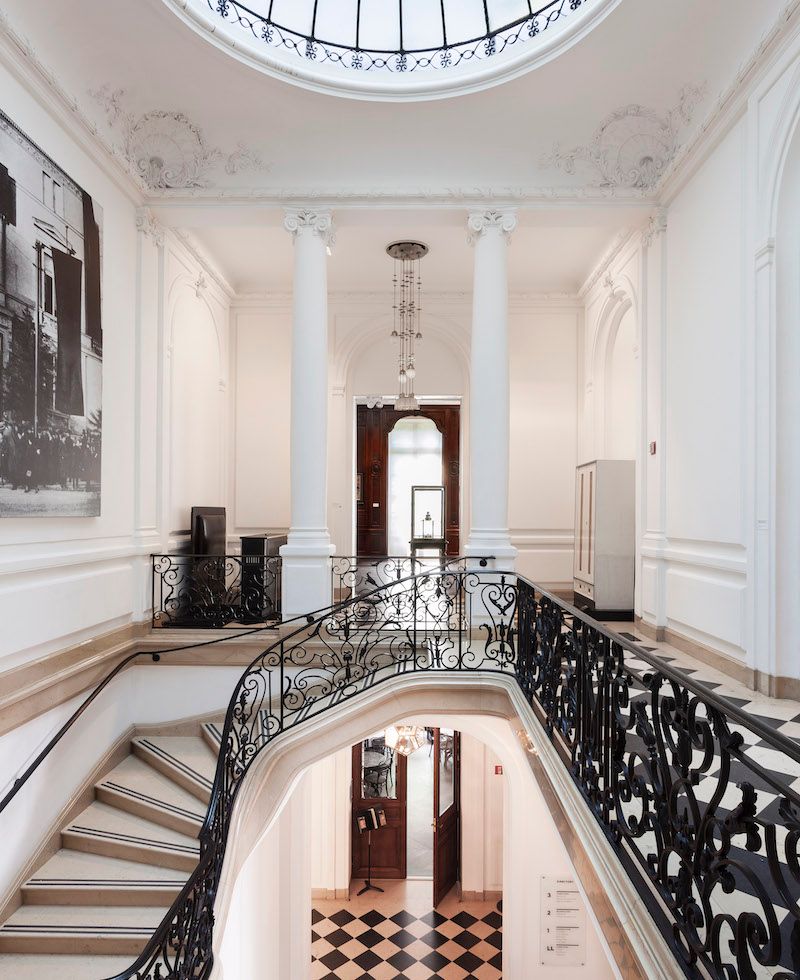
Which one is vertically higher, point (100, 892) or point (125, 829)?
point (125, 829)

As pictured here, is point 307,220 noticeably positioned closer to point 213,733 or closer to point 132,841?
point 213,733

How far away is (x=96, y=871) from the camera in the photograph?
18.7 feet

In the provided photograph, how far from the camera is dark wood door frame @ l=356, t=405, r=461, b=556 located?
12.0 meters

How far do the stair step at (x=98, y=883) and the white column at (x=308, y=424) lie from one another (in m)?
2.77

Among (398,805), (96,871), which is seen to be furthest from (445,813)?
(96,871)

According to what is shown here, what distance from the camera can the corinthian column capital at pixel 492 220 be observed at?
7.54 metres

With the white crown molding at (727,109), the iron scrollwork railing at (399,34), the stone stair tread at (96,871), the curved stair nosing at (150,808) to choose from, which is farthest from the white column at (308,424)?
the white crown molding at (727,109)

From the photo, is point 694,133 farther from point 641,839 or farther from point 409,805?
point 409,805

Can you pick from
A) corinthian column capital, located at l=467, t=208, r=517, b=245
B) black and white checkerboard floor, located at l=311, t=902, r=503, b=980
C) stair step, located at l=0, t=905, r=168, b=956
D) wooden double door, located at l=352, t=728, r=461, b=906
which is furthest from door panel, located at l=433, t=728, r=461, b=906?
corinthian column capital, located at l=467, t=208, r=517, b=245

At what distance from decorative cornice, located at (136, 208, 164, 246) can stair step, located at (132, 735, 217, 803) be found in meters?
5.76

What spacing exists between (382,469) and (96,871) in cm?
772

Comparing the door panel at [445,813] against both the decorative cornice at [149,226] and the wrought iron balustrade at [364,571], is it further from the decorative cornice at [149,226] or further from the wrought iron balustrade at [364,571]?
Answer: the decorative cornice at [149,226]

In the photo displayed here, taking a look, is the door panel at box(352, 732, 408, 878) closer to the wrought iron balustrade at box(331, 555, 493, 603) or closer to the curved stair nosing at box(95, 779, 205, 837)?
the wrought iron balustrade at box(331, 555, 493, 603)

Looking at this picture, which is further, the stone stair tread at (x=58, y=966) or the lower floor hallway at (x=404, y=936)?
the lower floor hallway at (x=404, y=936)
